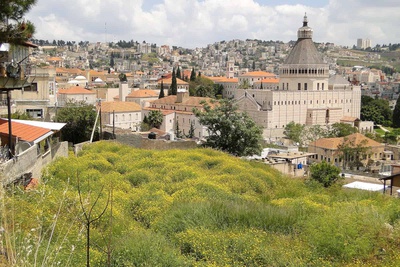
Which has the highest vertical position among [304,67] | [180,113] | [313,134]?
[304,67]

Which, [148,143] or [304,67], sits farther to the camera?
[304,67]

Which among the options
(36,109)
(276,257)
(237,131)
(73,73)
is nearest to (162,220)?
(276,257)

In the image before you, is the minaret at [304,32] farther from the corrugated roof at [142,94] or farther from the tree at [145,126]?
the tree at [145,126]

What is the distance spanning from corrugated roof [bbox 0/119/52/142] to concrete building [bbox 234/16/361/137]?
159 ft

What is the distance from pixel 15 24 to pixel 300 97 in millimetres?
55452

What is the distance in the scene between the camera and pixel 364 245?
26.1 ft

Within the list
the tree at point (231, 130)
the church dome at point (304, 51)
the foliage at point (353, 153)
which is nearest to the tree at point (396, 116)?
the church dome at point (304, 51)

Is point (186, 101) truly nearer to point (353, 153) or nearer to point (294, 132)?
point (294, 132)

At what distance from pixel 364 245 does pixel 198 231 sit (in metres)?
2.85

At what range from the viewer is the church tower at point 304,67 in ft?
213

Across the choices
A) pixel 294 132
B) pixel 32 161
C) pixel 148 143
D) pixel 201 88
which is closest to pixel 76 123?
pixel 148 143

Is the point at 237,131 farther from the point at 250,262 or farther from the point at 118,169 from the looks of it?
the point at 250,262

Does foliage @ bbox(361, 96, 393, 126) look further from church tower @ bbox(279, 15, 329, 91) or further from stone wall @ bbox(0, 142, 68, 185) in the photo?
stone wall @ bbox(0, 142, 68, 185)

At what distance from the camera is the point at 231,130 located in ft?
71.3
